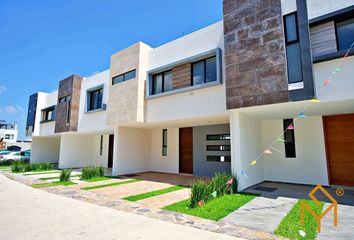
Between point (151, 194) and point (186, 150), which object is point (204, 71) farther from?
point (186, 150)

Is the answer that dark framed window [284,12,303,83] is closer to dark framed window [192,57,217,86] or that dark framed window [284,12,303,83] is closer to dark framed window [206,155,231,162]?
dark framed window [192,57,217,86]

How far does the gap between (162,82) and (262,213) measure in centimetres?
720

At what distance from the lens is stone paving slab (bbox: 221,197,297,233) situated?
4.24 metres

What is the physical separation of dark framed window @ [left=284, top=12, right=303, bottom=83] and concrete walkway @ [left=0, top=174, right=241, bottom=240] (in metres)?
4.90

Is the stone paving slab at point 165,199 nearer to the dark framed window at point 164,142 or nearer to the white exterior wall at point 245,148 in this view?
the white exterior wall at point 245,148

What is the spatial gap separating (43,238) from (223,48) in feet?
25.4

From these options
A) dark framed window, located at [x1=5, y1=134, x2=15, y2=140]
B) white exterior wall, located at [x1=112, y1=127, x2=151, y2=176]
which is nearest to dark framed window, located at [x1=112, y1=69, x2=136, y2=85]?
white exterior wall, located at [x1=112, y1=127, x2=151, y2=176]

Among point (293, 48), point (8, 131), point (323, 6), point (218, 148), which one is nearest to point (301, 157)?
point (218, 148)

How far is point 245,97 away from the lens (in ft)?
21.9

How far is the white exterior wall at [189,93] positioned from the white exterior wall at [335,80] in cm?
294

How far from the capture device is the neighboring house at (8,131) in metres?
56.9

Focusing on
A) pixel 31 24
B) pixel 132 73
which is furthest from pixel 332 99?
pixel 31 24

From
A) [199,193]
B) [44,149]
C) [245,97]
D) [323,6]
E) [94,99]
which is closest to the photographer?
[199,193]

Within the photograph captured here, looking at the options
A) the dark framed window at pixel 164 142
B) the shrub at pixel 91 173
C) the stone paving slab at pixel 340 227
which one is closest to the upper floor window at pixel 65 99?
the shrub at pixel 91 173
